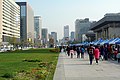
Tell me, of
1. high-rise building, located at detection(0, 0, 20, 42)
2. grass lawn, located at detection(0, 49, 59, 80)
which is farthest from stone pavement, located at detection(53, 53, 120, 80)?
high-rise building, located at detection(0, 0, 20, 42)

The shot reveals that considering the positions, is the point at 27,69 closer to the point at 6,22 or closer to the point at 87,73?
the point at 87,73

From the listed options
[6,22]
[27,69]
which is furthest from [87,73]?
[6,22]

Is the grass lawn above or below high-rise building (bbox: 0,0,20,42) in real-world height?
below

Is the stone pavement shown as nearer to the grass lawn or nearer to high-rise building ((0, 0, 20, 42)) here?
the grass lawn

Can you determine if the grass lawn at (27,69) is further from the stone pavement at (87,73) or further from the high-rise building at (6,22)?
the high-rise building at (6,22)

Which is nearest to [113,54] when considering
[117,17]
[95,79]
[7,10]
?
[95,79]

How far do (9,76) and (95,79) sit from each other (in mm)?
4616

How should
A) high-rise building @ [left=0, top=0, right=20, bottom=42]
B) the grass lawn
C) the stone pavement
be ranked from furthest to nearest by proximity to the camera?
high-rise building @ [left=0, top=0, right=20, bottom=42] → the grass lawn → the stone pavement

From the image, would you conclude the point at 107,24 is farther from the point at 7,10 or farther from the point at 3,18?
the point at 7,10

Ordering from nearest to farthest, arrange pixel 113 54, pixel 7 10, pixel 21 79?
pixel 21 79, pixel 113 54, pixel 7 10

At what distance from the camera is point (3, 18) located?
573ft

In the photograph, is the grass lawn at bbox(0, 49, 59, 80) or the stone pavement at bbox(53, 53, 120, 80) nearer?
the stone pavement at bbox(53, 53, 120, 80)

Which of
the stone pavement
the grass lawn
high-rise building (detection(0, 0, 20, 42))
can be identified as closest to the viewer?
the stone pavement

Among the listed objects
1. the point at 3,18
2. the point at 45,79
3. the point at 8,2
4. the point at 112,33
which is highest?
the point at 8,2
